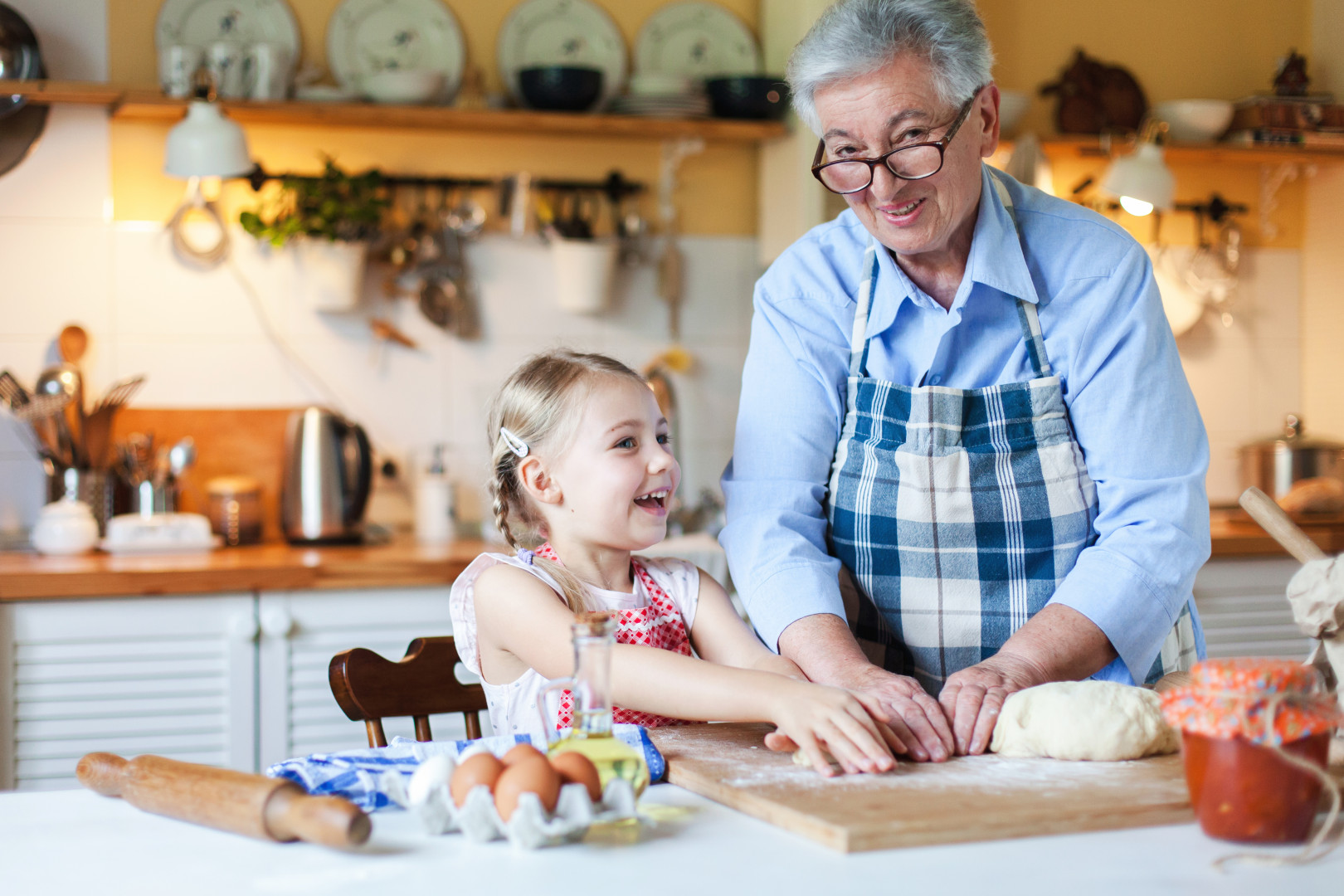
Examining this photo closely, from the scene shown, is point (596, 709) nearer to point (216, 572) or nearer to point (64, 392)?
point (216, 572)

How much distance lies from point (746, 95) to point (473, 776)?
2311 mm

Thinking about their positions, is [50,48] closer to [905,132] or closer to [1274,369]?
[905,132]

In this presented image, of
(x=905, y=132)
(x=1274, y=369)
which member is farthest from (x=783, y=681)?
(x=1274, y=369)

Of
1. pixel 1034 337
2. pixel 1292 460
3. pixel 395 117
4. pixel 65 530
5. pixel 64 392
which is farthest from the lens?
pixel 1292 460

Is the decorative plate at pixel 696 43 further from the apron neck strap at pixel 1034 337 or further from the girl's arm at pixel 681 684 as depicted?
the girl's arm at pixel 681 684

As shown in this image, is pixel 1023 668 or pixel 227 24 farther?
pixel 227 24

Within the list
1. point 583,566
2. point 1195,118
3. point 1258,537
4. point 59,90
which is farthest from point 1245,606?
point 59,90

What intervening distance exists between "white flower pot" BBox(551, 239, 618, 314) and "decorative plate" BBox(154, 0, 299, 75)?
71cm

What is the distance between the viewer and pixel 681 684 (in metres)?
1.10

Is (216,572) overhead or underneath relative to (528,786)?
underneath

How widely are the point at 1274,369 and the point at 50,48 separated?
10.0 feet

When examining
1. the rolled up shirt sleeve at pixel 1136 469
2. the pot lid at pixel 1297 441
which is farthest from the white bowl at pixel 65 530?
the pot lid at pixel 1297 441

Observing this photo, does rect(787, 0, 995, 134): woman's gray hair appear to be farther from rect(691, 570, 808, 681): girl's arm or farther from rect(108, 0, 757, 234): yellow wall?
rect(108, 0, 757, 234): yellow wall

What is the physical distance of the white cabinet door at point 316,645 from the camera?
7.50ft
